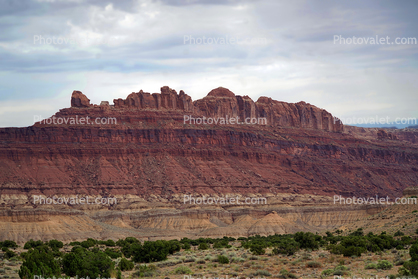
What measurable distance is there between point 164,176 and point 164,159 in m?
8.00

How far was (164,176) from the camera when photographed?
16150 centimetres

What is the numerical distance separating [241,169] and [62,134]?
4793 centimetres

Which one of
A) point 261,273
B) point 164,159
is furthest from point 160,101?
point 261,273

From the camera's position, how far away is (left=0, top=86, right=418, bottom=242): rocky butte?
5212 inches

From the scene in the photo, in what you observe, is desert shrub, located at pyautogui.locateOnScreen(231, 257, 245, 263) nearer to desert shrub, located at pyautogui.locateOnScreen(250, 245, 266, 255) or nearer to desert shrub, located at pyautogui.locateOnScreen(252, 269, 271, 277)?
desert shrub, located at pyautogui.locateOnScreen(250, 245, 266, 255)

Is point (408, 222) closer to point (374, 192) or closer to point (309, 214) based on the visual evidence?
point (309, 214)

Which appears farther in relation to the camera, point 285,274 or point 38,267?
point 38,267

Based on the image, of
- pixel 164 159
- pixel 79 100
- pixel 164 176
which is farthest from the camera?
pixel 79 100

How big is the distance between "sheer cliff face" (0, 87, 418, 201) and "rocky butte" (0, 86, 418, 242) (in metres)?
0.28

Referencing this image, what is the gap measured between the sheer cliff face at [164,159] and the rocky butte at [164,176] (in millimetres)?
284

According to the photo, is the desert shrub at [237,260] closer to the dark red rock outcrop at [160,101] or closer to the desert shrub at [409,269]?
the desert shrub at [409,269]

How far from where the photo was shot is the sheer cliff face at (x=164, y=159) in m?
155

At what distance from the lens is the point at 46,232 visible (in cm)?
11312

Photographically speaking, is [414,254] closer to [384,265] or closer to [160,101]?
[384,265]
